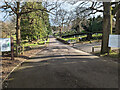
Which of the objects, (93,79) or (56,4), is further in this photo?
(56,4)

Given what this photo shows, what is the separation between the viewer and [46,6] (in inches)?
491

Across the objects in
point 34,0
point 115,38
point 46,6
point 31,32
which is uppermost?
point 34,0

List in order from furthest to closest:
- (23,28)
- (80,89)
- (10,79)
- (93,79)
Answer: (23,28), (10,79), (93,79), (80,89)

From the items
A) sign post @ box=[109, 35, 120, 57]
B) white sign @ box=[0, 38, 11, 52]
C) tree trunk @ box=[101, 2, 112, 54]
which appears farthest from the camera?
tree trunk @ box=[101, 2, 112, 54]

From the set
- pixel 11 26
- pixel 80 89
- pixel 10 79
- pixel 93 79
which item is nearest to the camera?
pixel 80 89

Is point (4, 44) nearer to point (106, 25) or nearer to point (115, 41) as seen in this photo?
point (115, 41)

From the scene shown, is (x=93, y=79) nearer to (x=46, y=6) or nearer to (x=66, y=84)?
(x=66, y=84)

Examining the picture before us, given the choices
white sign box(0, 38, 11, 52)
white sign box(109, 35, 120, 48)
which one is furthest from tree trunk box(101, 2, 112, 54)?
white sign box(0, 38, 11, 52)

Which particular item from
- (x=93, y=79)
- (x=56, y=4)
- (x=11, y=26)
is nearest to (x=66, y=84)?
(x=93, y=79)

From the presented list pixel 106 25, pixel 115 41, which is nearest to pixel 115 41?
pixel 115 41

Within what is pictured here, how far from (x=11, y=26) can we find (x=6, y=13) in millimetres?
29410

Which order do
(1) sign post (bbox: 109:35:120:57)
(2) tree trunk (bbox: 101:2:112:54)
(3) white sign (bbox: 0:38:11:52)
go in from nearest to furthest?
(3) white sign (bbox: 0:38:11:52) < (1) sign post (bbox: 109:35:120:57) < (2) tree trunk (bbox: 101:2:112:54)

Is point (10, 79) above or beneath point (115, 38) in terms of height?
beneath

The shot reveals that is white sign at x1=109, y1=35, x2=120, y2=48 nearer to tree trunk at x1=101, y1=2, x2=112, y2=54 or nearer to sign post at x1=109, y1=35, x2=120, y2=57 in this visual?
sign post at x1=109, y1=35, x2=120, y2=57
